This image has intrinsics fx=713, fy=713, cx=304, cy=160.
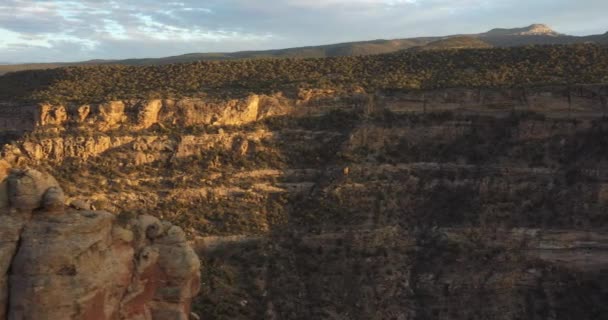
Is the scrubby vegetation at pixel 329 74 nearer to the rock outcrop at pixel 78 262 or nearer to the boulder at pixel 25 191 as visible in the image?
the rock outcrop at pixel 78 262

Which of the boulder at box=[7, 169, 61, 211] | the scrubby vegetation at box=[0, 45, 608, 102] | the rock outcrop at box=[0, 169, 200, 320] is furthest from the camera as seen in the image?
the scrubby vegetation at box=[0, 45, 608, 102]

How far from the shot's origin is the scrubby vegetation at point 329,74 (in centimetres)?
5122

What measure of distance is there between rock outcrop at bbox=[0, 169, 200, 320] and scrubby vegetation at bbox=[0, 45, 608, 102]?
29.0 metres

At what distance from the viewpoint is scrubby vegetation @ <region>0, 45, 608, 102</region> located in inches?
2016

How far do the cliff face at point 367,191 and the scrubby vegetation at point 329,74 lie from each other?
137 inches

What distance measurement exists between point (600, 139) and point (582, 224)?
23.0ft

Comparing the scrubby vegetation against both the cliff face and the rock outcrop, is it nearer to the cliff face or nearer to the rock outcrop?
the cliff face

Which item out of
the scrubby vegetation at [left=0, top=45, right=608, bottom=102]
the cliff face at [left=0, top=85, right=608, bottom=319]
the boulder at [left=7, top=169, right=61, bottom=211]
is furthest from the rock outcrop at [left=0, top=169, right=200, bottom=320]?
the scrubby vegetation at [left=0, top=45, right=608, bottom=102]

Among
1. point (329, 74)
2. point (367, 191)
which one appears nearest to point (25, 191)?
Result: point (367, 191)

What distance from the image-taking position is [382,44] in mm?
165750

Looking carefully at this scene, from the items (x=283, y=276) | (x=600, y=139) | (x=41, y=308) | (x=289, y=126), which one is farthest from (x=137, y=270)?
(x=600, y=139)

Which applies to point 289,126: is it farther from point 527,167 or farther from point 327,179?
point 527,167

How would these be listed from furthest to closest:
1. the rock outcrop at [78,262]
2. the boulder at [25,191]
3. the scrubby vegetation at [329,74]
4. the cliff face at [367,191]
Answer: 1. the scrubby vegetation at [329,74]
2. the cliff face at [367,191]
3. the boulder at [25,191]
4. the rock outcrop at [78,262]

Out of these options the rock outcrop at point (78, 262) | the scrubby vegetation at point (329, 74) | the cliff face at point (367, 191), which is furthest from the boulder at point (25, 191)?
the scrubby vegetation at point (329, 74)
